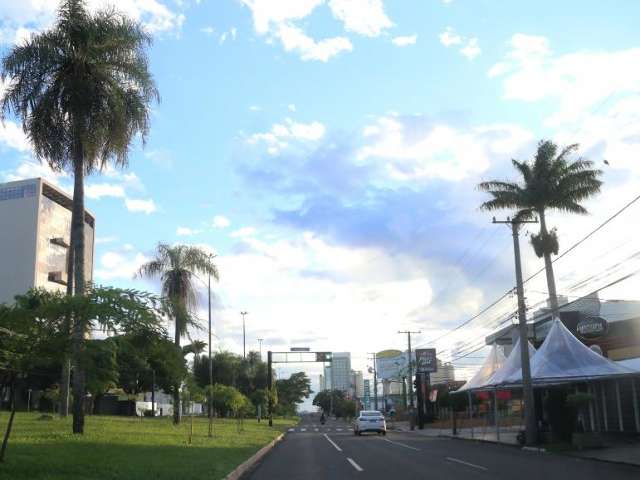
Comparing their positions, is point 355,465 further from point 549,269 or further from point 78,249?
point 549,269

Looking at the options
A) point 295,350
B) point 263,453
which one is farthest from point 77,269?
point 295,350

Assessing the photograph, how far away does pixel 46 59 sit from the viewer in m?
22.8

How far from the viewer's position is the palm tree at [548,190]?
3941 cm

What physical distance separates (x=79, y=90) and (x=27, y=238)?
188 feet

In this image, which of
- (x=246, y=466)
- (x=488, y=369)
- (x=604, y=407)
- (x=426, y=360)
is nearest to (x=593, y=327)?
(x=604, y=407)

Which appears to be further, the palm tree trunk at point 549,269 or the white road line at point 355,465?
the palm tree trunk at point 549,269

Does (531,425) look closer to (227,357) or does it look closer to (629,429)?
(629,429)

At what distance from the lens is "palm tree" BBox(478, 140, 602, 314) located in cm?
3941

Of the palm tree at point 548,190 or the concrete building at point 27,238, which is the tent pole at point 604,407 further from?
the concrete building at point 27,238

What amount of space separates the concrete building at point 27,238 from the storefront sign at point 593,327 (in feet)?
190

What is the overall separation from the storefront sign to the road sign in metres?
31.6

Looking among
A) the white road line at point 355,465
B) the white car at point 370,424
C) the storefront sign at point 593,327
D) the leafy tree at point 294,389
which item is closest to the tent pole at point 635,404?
the storefront sign at point 593,327

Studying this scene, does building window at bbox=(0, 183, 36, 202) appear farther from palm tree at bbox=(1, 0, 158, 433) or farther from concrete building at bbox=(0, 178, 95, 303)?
palm tree at bbox=(1, 0, 158, 433)

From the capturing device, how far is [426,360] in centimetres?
6794
